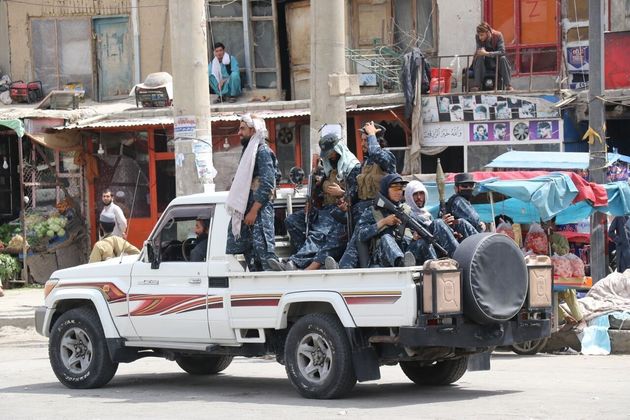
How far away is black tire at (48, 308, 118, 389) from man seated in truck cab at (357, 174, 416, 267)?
2964 millimetres

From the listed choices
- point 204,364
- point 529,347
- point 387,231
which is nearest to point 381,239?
point 387,231

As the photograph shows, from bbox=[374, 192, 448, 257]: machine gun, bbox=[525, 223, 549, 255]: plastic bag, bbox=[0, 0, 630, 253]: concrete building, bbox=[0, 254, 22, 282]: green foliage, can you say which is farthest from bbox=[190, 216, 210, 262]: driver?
bbox=[0, 254, 22, 282]: green foliage

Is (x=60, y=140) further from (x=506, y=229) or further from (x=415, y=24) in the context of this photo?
(x=506, y=229)

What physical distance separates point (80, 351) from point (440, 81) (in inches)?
503

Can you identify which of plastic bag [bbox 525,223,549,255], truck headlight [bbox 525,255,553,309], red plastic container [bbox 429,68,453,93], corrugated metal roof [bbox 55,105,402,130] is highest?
red plastic container [bbox 429,68,453,93]

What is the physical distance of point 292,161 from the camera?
981 inches

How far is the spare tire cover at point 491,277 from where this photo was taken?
1018cm

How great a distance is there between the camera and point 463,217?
11602 mm

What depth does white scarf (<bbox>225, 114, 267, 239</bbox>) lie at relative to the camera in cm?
1139

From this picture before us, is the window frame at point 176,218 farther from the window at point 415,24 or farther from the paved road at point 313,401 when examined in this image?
the window at point 415,24

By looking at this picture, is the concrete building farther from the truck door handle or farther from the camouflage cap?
the truck door handle

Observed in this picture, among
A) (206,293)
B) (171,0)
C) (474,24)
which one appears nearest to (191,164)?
(171,0)

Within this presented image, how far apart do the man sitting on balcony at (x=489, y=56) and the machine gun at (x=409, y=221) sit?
12.5 m

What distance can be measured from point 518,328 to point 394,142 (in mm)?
13704
